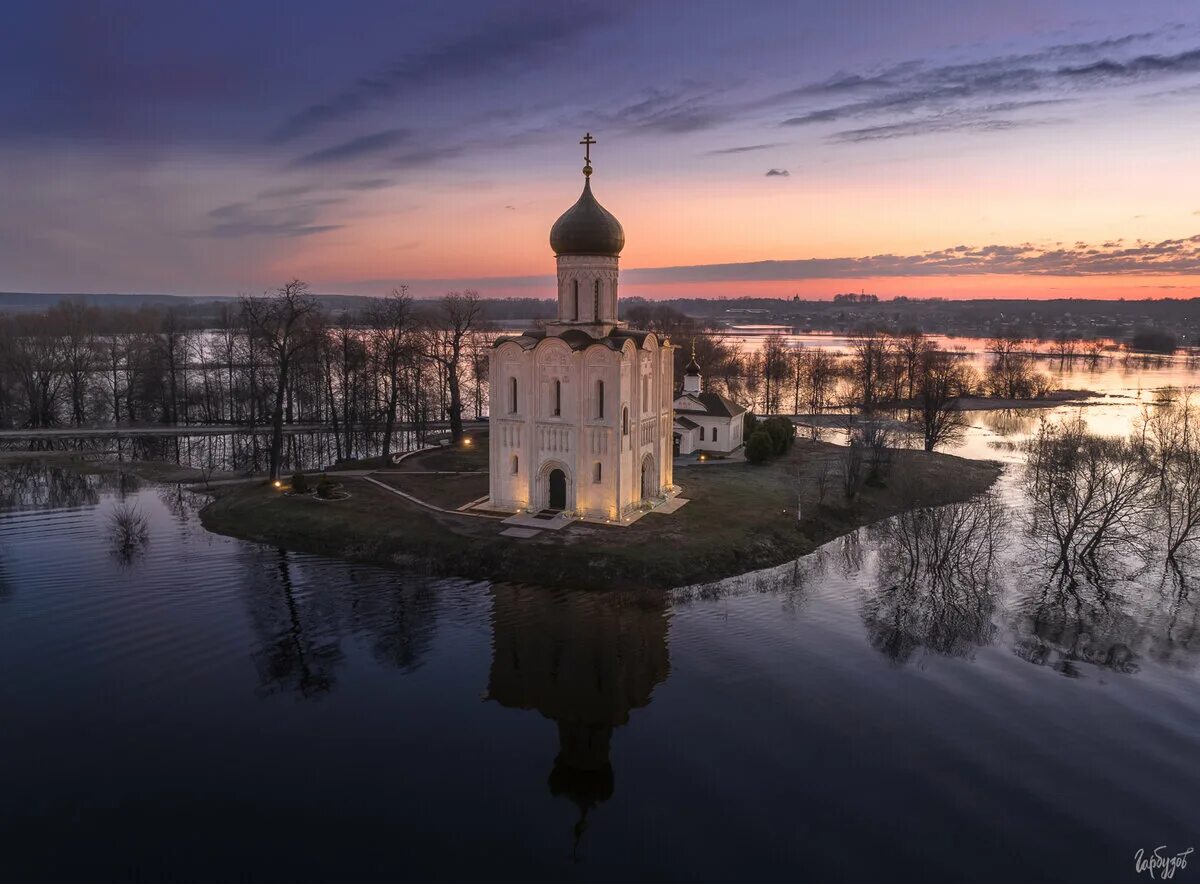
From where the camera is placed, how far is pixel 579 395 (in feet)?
89.1

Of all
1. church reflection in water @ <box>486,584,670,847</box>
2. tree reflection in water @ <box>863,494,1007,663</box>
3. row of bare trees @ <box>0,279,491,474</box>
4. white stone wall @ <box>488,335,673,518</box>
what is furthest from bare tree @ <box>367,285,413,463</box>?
tree reflection in water @ <box>863,494,1007,663</box>

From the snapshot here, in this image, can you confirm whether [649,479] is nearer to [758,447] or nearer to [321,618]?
[758,447]

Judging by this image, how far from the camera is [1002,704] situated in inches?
649

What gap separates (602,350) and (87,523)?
20.9 metres

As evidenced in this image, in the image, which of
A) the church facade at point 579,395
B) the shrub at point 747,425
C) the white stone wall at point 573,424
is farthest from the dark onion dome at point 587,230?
the shrub at point 747,425

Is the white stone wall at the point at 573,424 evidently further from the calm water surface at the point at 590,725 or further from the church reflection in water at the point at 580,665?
the calm water surface at the point at 590,725

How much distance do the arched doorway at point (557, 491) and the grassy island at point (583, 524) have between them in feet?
6.06

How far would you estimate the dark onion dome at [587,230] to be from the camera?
27.7 meters

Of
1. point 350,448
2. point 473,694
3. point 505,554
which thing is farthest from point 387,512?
point 350,448

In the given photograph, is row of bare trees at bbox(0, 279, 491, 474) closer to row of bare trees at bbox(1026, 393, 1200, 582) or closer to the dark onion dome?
the dark onion dome

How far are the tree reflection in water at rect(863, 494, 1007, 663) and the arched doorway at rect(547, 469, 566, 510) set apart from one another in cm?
1167

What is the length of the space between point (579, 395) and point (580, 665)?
11.4 m

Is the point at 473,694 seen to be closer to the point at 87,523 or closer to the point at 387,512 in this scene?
the point at 387,512

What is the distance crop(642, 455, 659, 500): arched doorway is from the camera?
29984mm
